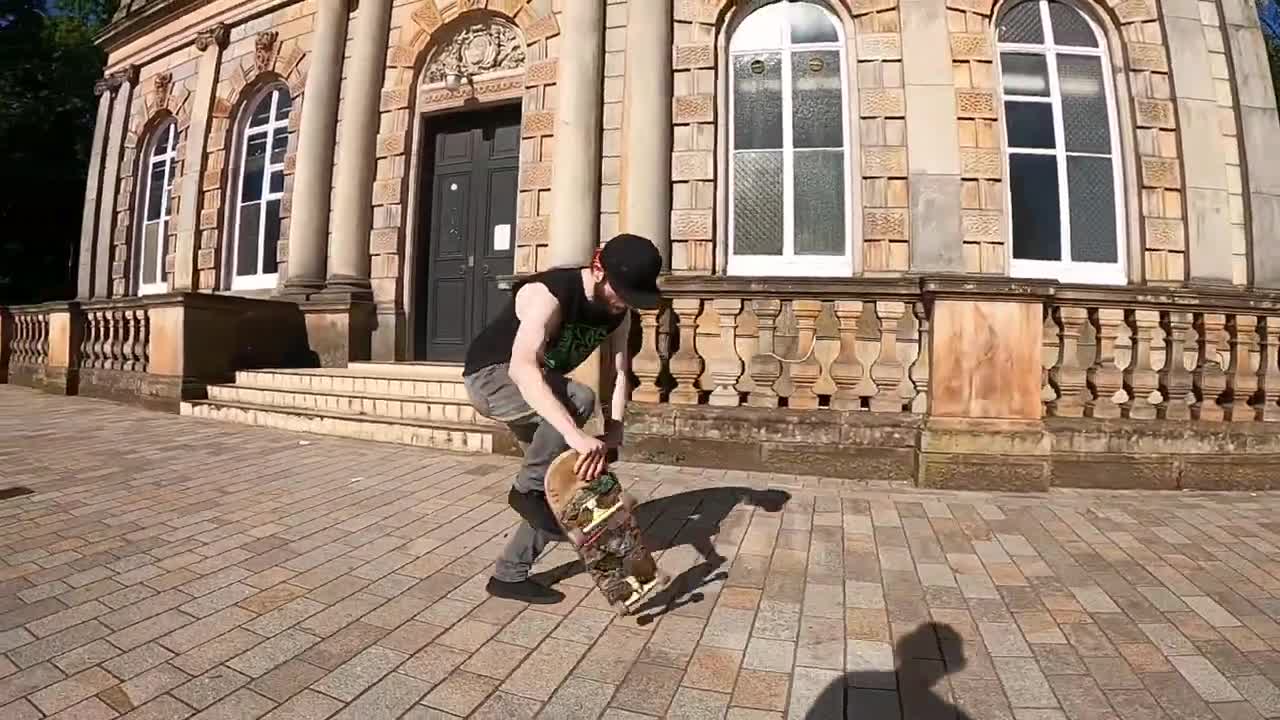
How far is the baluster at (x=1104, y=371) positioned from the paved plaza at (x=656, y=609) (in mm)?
861

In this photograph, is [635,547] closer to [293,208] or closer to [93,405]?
[293,208]

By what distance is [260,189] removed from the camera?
1008cm

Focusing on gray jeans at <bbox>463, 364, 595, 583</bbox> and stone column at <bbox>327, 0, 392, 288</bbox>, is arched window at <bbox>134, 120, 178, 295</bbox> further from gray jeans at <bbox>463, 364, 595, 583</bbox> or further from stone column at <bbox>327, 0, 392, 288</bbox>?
gray jeans at <bbox>463, 364, 595, 583</bbox>

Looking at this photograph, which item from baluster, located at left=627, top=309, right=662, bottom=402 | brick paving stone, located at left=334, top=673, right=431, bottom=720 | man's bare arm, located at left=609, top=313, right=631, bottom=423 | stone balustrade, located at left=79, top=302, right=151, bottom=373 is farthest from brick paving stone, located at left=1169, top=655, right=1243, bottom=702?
stone balustrade, located at left=79, top=302, right=151, bottom=373

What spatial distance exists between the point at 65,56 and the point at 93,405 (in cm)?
1901

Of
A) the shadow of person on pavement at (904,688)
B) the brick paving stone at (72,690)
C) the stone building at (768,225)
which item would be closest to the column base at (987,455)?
the stone building at (768,225)

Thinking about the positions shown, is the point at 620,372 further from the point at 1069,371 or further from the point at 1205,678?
the point at 1069,371

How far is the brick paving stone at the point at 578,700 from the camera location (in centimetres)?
181

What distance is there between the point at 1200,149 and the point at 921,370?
17.3 ft

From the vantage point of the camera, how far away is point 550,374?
8.11ft

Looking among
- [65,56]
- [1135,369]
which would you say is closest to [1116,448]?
[1135,369]

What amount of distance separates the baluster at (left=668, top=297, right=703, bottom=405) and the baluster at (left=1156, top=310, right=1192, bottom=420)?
3.98m

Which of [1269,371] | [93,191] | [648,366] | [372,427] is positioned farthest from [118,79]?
[1269,371]

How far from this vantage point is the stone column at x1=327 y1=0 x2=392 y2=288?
27.7 feet
